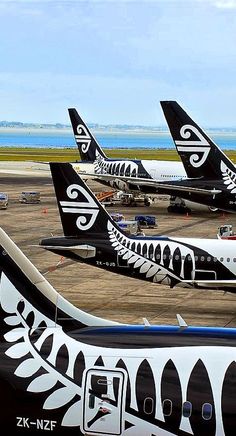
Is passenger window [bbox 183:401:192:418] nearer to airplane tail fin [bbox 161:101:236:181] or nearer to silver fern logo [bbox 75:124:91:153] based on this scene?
airplane tail fin [bbox 161:101:236:181]

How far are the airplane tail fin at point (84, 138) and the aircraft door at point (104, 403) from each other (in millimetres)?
85467

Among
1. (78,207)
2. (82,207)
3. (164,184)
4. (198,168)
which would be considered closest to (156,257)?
(82,207)

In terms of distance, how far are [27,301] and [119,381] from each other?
123 inches

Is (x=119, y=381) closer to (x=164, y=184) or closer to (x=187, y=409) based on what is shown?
(x=187, y=409)

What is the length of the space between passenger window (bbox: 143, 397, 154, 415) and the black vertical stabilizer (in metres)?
22.6

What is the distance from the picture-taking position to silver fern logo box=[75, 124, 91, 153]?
99562mm

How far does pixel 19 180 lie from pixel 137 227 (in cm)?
7563

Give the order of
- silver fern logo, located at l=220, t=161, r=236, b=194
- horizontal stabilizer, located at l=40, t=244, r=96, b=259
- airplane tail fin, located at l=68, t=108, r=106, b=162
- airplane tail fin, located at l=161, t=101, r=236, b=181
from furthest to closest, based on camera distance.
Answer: airplane tail fin, located at l=68, t=108, r=106, b=162 < silver fern logo, located at l=220, t=161, r=236, b=194 < airplane tail fin, located at l=161, t=101, r=236, b=181 < horizontal stabilizer, located at l=40, t=244, r=96, b=259

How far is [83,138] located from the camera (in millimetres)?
100000

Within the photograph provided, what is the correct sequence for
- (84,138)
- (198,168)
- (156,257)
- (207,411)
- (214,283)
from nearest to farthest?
1. (207,411)
2. (214,283)
3. (156,257)
4. (198,168)
5. (84,138)

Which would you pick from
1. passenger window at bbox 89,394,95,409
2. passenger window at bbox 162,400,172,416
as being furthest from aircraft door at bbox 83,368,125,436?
passenger window at bbox 162,400,172,416

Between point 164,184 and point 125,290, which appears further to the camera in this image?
point 164,184

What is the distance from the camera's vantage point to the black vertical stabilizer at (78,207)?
3641cm

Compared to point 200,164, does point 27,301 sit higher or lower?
lower
